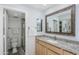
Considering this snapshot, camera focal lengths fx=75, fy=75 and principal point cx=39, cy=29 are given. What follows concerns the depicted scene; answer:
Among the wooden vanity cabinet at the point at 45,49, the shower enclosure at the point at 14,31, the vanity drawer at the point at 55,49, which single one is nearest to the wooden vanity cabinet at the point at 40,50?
the wooden vanity cabinet at the point at 45,49

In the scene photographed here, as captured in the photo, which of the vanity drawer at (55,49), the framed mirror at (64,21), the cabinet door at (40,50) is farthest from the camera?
the framed mirror at (64,21)

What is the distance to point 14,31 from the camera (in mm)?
1350

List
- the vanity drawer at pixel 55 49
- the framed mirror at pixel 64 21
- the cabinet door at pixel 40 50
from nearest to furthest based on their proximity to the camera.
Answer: the vanity drawer at pixel 55 49 < the cabinet door at pixel 40 50 < the framed mirror at pixel 64 21

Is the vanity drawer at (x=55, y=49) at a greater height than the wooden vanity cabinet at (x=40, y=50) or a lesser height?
greater

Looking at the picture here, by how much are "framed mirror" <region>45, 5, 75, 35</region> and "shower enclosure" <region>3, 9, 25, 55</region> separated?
0.79 meters

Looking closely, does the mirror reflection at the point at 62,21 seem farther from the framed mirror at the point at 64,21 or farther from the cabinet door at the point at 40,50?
the cabinet door at the point at 40,50

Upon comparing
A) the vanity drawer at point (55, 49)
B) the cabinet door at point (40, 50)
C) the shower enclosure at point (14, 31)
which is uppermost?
the shower enclosure at point (14, 31)

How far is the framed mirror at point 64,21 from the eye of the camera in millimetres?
1463

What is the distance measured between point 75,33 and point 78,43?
0.65 feet

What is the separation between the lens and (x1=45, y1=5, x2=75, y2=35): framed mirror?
1.46m

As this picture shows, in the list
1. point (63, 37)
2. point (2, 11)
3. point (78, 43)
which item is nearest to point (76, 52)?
point (78, 43)

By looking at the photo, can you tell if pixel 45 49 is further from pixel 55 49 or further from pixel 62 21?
pixel 62 21

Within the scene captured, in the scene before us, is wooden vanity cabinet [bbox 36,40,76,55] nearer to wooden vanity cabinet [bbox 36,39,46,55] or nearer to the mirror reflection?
wooden vanity cabinet [bbox 36,39,46,55]

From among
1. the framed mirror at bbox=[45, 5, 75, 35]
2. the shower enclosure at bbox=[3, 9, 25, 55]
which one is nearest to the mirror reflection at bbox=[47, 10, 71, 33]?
the framed mirror at bbox=[45, 5, 75, 35]
